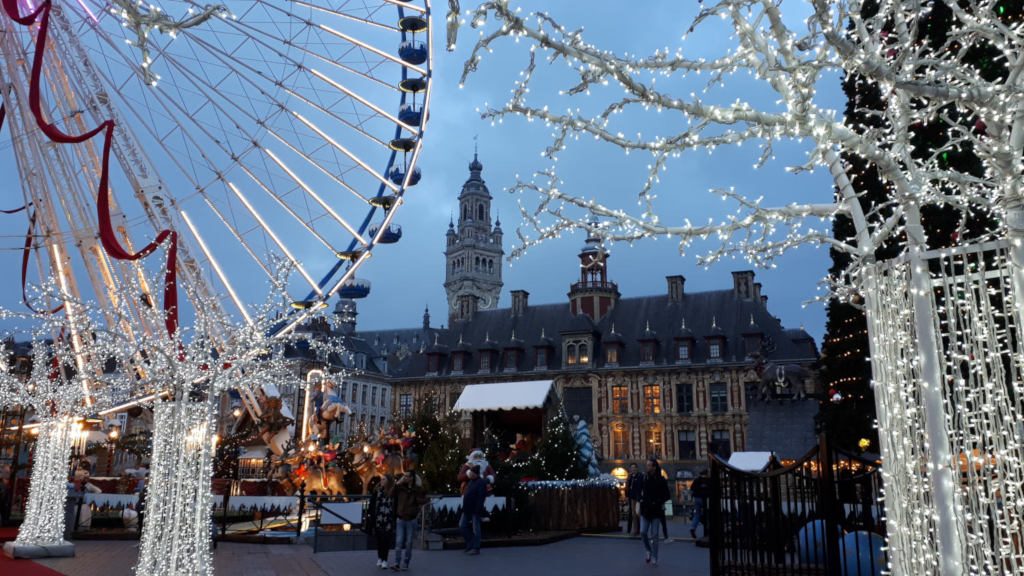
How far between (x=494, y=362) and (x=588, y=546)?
35.0 m

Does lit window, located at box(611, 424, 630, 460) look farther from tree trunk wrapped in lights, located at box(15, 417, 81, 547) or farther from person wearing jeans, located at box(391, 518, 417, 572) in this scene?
tree trunk wrapped in lights, located at box(15, 417, 81, 547)

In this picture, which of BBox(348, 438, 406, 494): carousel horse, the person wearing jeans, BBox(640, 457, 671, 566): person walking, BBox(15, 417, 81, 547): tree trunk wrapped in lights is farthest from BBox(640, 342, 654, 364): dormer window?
BBox(15, 417, 81, 547): tree trunk wrapped in lights

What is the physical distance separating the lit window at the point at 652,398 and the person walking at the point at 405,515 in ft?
112

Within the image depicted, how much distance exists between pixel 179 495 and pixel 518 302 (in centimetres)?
4407

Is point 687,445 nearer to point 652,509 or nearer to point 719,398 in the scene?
point 719,398

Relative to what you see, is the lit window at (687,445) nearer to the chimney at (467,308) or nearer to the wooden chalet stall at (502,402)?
the chimney at (467,308)

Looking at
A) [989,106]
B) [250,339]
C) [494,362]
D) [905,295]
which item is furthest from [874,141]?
[494,362]

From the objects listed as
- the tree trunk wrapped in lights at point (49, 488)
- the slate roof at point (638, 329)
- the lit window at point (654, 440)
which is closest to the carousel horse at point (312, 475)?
the tree trunk wrapped in lights at point (49, 488)

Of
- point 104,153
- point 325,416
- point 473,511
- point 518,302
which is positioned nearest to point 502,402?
point 325,416

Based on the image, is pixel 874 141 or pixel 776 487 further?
pixel 776 487

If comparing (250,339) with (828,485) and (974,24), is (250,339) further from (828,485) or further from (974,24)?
(974,24)

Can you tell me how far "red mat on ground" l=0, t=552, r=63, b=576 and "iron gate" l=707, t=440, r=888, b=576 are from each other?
917 centimetres

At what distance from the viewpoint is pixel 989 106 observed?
4.65m

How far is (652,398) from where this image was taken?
44938 millimetres
